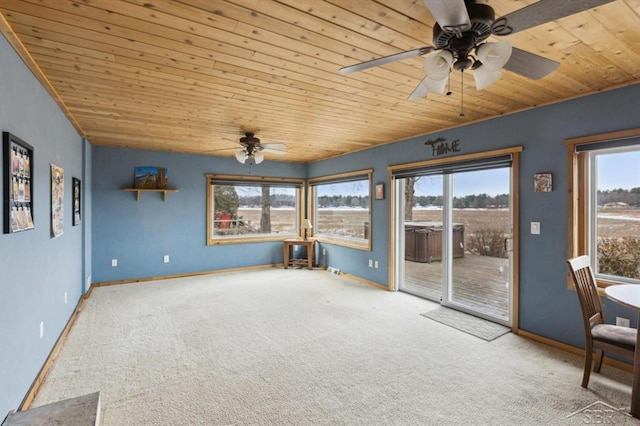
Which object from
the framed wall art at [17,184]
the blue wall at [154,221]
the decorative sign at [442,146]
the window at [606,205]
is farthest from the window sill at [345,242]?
the framed wall art at [17,184]

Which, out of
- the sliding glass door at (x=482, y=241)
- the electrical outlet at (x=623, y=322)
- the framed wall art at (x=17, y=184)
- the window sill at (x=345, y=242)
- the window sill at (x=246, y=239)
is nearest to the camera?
the framed wall art at (x=17, y=184)

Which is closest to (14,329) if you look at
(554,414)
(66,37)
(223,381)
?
(223,381)

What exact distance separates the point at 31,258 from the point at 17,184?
1.99ft

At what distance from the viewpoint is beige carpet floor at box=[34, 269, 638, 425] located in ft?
6.97

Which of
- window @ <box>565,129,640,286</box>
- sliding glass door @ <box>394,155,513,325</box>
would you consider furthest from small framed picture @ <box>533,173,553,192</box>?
sliding glass door @ <box>394,155,513,325</box>

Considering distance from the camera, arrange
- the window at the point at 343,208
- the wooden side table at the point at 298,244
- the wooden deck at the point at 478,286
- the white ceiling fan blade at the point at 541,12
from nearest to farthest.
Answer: the white ceiling fan blade at the point at 541,12
the wooden deck at the point at 478,286
the window at the point at 343,208
the wooden side table at the point at 298,244

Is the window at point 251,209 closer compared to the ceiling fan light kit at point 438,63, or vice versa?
the ceiling fan light kit at point 438,63

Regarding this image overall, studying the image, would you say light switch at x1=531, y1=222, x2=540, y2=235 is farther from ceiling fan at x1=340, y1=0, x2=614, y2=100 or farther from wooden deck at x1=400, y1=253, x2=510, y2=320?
ceiling fan at x1=340, y1=0, x2=614, y2=100

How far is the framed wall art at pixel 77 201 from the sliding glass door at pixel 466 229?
4317 mm

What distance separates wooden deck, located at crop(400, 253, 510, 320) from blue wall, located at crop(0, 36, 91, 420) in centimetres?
425

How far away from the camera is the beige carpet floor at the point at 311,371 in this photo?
6.97 feet

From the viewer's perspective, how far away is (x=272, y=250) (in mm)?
6930

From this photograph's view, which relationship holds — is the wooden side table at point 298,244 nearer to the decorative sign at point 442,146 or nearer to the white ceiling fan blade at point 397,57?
the decorative sign at point 442,146

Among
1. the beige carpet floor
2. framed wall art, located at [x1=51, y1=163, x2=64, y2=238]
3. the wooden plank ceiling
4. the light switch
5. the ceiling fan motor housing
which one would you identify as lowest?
the beige carpet floor
